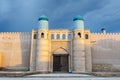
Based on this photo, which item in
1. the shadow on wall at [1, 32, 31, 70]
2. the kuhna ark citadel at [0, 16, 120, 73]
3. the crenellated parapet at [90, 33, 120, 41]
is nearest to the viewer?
the kuhna ark citadel at [0, 16, 120, 73]

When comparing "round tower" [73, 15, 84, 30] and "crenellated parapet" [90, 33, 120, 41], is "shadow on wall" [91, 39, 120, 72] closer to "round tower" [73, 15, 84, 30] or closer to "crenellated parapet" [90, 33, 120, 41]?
"crenellated parapet" [90, 33, 120, 41]

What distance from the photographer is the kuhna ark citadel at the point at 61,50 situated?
19.4 m

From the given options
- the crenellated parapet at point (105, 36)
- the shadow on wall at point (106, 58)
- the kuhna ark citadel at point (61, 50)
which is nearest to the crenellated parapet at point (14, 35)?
the kuhna ark citadel at point (61, 50)

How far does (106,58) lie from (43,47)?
19.4ft

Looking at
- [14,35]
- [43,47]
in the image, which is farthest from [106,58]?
[14,35]

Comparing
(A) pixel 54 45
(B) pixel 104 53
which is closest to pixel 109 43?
(B) pixel 104 53

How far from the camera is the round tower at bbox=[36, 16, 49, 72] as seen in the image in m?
19.3

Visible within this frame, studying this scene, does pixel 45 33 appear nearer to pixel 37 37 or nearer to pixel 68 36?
pixel 37 37

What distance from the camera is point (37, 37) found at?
65.9 ft

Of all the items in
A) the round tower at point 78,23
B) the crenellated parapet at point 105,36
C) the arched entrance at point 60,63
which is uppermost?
the round tower at point 78,23

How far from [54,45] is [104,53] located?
4698mm

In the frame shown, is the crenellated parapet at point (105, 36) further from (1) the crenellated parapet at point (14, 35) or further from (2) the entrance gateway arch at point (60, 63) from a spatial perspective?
(1) the crenellated parapet at point (14, 35)

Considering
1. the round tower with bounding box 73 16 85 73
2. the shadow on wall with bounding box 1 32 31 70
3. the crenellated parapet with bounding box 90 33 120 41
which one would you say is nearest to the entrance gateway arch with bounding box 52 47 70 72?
the round tower with bounding box 73 16 85 73

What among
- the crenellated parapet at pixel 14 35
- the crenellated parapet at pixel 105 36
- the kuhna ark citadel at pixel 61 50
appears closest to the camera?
the kuhna ark citadel at pixel 61 50
